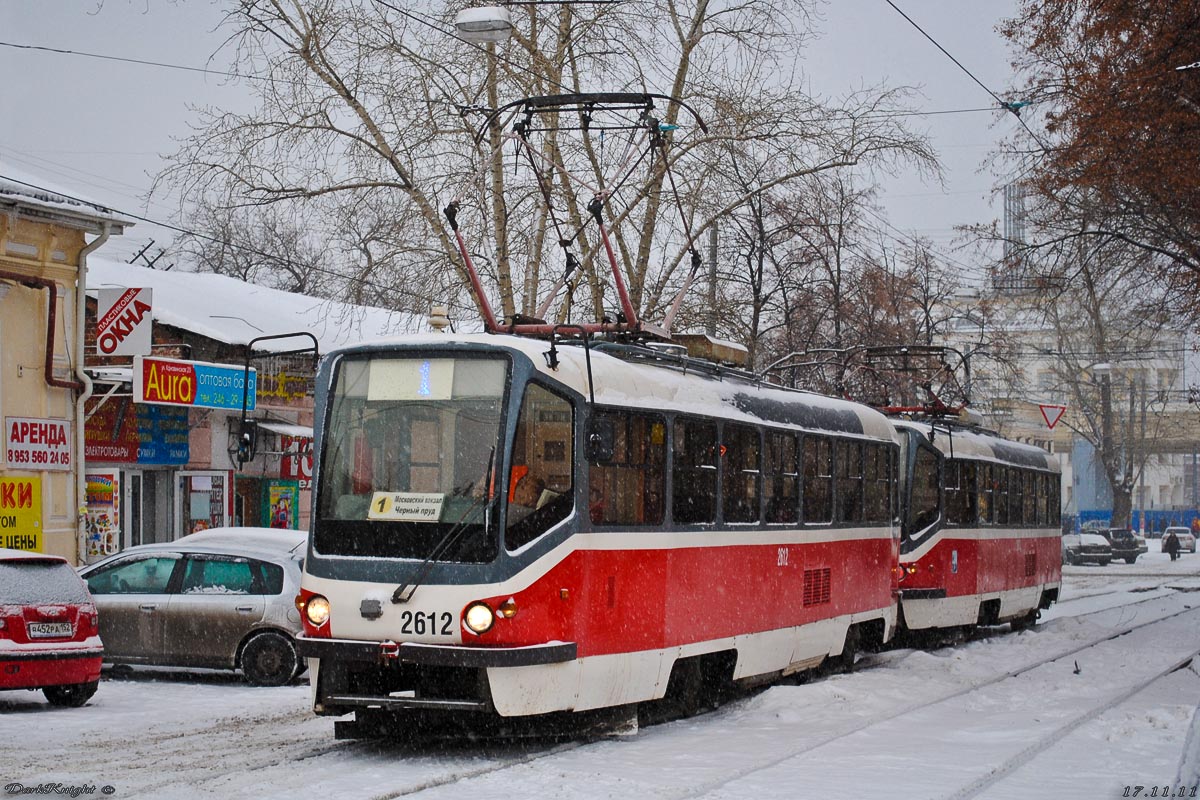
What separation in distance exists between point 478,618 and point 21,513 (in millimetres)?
12460

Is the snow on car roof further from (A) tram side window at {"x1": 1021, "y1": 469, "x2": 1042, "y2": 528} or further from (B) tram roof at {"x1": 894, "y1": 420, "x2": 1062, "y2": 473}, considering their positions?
(A) tram side window at {"x1": 1021, "y1": 469, "x2": 1042, "y2": 528}

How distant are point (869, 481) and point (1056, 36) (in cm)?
741

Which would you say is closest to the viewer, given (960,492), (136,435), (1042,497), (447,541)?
(447,541)

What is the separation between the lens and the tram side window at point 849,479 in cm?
1669

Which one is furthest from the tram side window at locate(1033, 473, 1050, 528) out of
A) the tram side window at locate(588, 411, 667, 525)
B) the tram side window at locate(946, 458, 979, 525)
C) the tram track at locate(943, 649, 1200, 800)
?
the tram side window at locate(588, 411, 667, 525)

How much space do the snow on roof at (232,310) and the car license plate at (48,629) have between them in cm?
1207

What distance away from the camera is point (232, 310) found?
31.1 meters

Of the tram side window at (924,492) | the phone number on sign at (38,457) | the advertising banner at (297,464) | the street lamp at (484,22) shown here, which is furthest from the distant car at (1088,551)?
the street lamp at (484,22)

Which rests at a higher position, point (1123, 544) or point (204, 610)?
point (204, 610)

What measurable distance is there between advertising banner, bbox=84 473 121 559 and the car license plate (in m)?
9.81

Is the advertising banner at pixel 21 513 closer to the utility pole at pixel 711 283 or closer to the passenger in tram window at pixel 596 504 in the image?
Answer: the utility pole at pixel 711 283

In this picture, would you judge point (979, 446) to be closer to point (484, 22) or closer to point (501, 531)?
point (484, 22)

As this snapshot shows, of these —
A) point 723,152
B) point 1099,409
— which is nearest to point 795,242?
point 723,152

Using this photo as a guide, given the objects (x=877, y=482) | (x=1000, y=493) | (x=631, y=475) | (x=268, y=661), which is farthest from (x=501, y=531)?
(x=1000, y=493)
